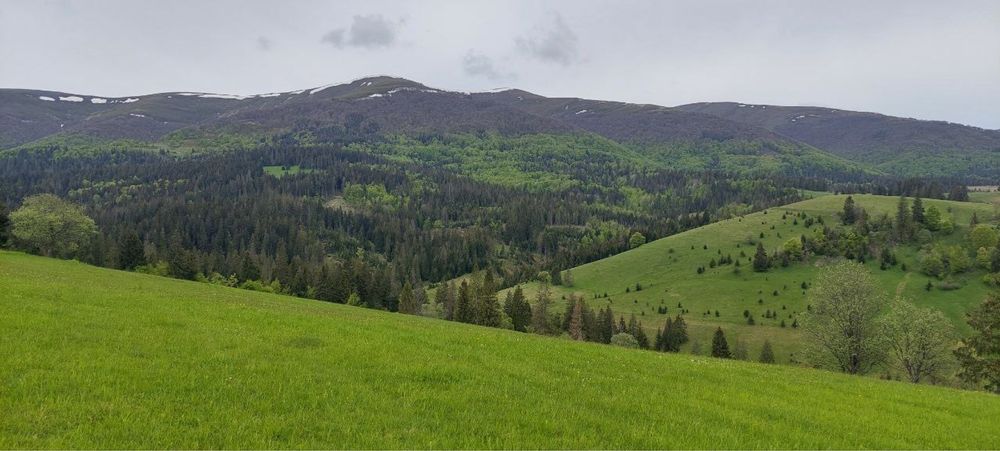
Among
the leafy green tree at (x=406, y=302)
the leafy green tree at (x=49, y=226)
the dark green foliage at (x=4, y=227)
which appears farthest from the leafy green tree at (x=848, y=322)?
the dark green foliage at (x=4, y=227)

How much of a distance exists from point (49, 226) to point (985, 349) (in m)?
146

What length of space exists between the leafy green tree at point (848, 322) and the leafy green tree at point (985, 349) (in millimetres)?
8454

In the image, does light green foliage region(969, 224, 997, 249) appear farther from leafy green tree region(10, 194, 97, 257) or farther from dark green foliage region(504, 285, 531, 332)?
leafy green tree region(10, 194, 97, 257)

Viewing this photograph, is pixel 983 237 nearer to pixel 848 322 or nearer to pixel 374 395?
pixel 848 322

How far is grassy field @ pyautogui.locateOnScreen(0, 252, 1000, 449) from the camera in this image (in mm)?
11492

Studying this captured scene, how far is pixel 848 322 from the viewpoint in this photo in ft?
222

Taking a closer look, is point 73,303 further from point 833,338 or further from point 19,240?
point 19,240

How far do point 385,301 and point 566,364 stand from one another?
367ft

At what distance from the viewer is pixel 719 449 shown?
12758 millimetres

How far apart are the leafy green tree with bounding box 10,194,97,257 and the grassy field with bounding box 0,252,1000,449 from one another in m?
100

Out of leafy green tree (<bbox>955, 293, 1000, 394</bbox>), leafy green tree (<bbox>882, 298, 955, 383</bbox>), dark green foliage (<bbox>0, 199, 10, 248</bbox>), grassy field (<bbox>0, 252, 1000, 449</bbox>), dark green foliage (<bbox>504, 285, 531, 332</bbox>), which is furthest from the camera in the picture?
dark green foliage (<bbox>504, 285, 531, 332</bbox>)

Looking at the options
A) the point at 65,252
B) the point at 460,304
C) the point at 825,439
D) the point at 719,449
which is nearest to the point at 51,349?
the point at 719,449

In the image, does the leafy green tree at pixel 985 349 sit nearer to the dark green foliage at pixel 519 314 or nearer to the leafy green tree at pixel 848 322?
the leafy green tree at pixel 848 322

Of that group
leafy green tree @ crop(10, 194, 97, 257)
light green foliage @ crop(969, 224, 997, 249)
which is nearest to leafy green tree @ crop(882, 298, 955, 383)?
leafy green tree @ crop(10, 194, 97, 257)
